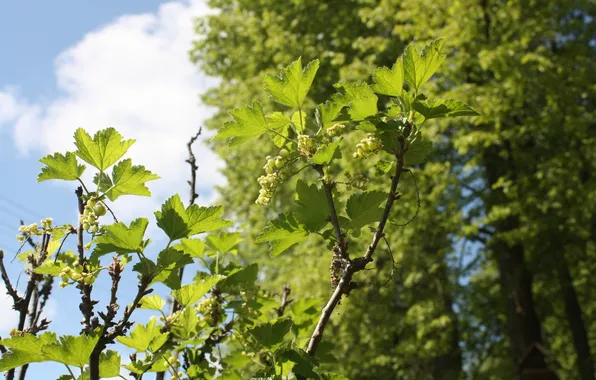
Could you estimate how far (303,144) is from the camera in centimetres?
155

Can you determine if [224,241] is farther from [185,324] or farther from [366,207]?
[366,207]

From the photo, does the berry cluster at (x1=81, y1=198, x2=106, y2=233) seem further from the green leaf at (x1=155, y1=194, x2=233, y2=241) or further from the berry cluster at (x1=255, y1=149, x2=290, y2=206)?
the berry cluster at (x1=255, y1=149, x2=290, y2=206)

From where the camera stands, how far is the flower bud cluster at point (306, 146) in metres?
1.54

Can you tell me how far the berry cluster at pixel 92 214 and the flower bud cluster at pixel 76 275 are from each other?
0.10 m

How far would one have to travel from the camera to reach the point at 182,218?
4.99ft

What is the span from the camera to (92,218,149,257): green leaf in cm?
145

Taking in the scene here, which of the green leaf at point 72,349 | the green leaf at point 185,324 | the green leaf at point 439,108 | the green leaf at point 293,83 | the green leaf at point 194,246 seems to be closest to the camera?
the green leaf at point 72,349

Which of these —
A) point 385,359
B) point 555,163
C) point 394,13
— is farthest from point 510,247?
point 394,13

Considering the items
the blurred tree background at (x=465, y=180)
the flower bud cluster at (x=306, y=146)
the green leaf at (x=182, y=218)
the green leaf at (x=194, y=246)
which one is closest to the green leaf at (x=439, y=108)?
the flower bud cluster at (x=306, y=146)

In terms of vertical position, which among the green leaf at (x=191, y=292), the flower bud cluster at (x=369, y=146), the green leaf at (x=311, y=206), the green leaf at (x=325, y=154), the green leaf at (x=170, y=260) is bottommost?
the green leaf at (x=170, y=260)

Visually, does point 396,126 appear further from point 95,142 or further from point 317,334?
point 95,142

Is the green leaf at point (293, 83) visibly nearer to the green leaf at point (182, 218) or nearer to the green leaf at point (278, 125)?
the green leaf at point (278, 125)

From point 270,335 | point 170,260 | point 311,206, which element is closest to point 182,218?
point 170,260

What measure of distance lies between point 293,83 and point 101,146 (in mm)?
561
